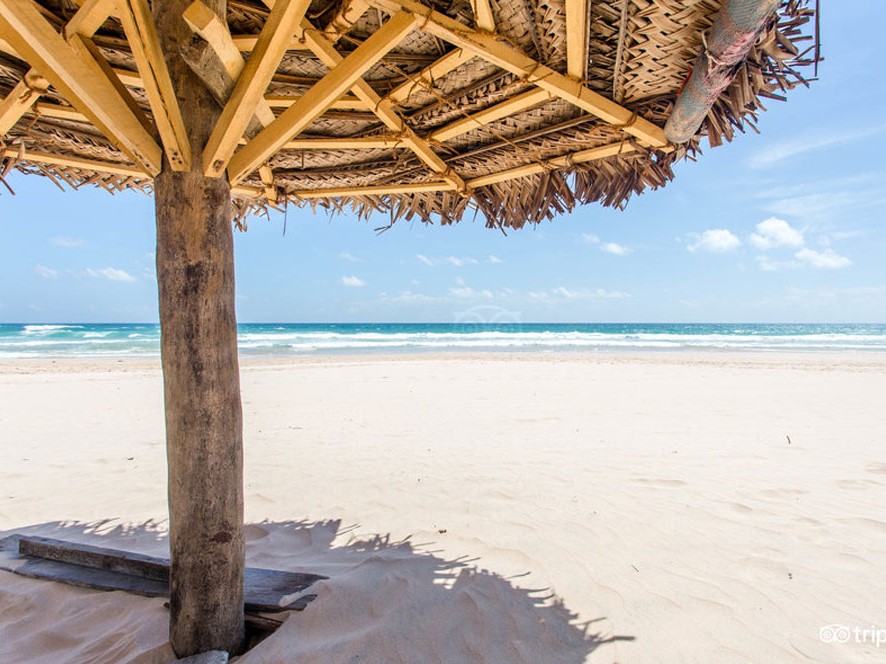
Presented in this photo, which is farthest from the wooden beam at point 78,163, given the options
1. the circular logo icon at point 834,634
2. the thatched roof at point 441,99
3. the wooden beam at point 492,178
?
the circular logo icon at point 834,634

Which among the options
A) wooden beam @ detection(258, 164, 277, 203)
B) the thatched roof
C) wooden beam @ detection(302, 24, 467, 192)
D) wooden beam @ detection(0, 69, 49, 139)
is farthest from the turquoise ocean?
wooden beam @ detection(0, 69, 49, 139)

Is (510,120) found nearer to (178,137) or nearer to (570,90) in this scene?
(570,90)

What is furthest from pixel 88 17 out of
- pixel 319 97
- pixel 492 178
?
pixel 492 178

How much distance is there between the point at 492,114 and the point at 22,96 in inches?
80.2

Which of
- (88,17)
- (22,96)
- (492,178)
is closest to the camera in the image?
(88,17)

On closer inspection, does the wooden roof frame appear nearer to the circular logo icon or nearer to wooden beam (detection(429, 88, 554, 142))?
wooden beam (detection(429, 88, 554, 142))

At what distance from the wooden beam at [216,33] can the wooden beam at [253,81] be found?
0.05 m

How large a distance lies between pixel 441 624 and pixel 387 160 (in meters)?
2.57

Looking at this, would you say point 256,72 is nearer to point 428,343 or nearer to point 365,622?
point 365,622

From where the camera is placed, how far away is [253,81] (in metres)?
1.39

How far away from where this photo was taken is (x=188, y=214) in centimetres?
149

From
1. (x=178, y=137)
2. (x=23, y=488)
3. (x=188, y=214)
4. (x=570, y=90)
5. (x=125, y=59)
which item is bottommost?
(x=23, y=488)

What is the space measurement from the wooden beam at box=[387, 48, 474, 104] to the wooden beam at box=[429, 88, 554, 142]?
26cm

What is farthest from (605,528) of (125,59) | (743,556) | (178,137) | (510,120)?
(125,59)
